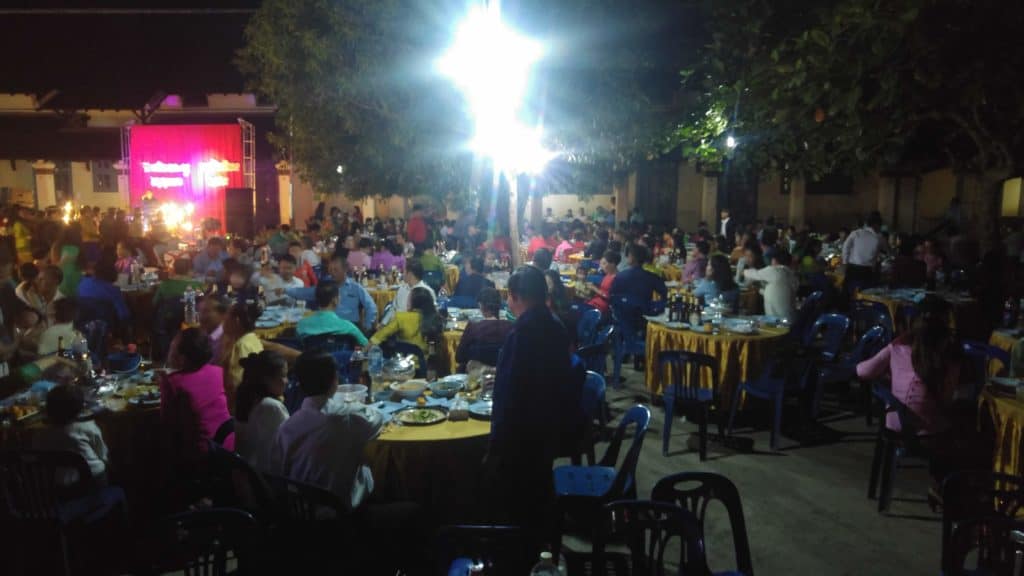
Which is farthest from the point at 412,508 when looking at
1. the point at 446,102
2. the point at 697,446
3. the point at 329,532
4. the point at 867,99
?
the point at 446,102

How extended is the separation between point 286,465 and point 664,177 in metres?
24.8

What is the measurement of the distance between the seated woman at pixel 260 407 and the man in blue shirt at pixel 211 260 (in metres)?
6.24

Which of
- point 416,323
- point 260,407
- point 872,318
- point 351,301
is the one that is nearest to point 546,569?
point 260,407

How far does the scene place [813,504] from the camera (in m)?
5.46

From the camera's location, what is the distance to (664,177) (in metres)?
27.0

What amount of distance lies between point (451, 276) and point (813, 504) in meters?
8.33

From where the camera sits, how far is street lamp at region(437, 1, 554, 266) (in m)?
9.06

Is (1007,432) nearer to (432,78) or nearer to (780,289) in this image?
(780,289)

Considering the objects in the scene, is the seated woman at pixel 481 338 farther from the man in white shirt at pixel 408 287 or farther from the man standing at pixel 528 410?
Result: the man standing at pixel 528 410

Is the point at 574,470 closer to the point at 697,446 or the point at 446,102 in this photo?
the point at 697,446

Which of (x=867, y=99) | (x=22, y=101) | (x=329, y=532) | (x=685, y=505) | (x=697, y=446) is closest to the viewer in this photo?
(x=685, y=505)

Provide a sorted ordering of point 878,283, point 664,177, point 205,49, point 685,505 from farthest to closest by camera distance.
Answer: point 664,177 → point 205,49 → point 878,283 → point 685,505

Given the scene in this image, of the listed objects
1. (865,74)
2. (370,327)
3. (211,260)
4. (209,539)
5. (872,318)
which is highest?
(865,74)

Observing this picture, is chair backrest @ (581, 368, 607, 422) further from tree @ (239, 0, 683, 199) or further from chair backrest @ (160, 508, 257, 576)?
tree @ (239, 0, 683, 199)
